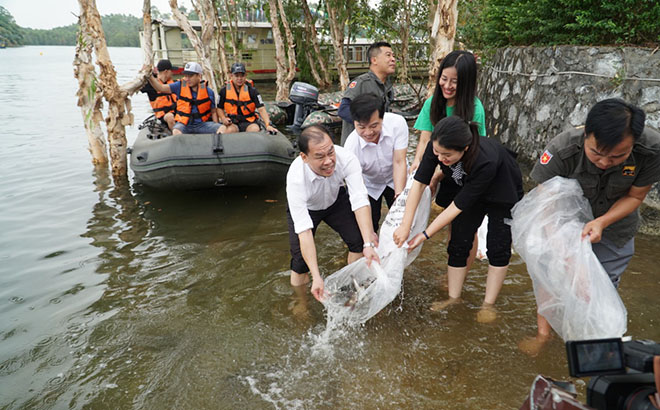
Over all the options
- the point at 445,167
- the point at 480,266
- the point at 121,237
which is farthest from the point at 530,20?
the point at 121,237

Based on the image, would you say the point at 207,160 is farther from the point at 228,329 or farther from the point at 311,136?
the point at 311,136

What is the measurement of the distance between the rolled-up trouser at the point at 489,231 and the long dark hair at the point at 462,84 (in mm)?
666

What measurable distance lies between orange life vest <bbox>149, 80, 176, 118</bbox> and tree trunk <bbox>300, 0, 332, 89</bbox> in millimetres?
12090

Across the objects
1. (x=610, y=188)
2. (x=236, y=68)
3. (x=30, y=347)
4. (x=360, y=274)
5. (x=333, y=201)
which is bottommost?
(x=30, y=347)

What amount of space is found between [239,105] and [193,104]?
774mm

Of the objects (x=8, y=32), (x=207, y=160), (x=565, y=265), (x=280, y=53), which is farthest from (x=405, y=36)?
(x=8, y=32)

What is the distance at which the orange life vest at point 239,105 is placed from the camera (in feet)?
22.7

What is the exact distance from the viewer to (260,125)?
23.4 ft

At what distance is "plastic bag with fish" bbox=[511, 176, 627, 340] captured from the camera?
2.14 m

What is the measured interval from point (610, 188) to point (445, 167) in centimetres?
93

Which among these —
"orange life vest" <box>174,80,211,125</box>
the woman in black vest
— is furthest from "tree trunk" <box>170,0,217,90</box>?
the woman in black vest

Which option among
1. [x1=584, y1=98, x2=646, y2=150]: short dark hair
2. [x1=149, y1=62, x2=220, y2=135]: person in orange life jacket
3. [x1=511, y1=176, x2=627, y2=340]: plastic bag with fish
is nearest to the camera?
[x1=584, y1=98, x2=646, y2=150]: short dark hair

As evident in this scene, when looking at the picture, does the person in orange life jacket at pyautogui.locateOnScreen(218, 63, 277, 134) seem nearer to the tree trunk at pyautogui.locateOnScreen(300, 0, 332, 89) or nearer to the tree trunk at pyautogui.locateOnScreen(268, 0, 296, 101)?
the tree trunk at pyautogui.locateOnScreen(268, 0, 296, 101)

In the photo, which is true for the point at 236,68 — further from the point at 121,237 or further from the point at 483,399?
the point at 483,399
